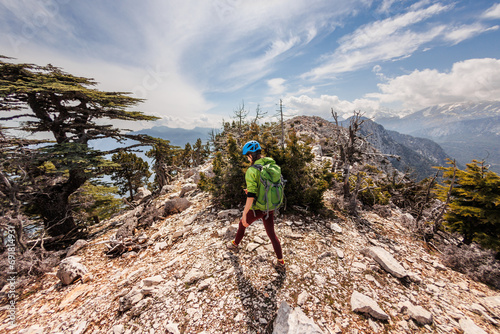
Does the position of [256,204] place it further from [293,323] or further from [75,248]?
[75,248]

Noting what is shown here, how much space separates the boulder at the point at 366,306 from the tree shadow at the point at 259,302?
1.39 metres

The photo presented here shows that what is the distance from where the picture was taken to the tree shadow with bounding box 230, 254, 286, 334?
3.21 metres

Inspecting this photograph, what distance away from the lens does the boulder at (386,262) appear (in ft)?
14.3

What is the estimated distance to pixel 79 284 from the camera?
17.0 feet

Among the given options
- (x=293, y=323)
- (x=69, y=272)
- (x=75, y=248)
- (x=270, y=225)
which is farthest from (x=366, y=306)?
(x=75, y=248)

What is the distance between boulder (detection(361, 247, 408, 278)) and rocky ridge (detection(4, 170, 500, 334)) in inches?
1.1

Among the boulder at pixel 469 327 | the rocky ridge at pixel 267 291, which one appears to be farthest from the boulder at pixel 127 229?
the boulder at pixel 469 327

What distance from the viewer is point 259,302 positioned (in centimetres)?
360

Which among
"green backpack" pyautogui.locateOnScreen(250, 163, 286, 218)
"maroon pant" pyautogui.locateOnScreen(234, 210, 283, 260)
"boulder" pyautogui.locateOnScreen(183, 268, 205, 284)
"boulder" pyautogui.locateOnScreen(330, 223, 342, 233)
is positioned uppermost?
"green backpack" pyautogui.locateOnScreen(250, 163, 286, 218)

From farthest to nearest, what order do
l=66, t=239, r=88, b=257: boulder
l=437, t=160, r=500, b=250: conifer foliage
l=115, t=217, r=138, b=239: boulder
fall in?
l=115, t=217, r=138, b=239: boulder
l=66, t=239, r=88, b=257: boulder
l=437, t=160, r=500, b=250: conifer foliage

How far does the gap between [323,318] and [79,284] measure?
6476 millimetres

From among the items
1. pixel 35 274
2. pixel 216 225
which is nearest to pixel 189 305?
pixel 216 225

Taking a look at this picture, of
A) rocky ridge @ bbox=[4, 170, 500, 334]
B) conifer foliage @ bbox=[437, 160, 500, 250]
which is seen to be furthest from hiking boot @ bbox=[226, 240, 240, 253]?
conifer foliage @ bbox=[437, 160, 500, 250]

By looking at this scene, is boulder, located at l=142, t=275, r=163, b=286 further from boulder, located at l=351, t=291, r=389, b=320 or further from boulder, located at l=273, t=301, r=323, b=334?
boulder, located at l=351, t=291, r=389, b=320
